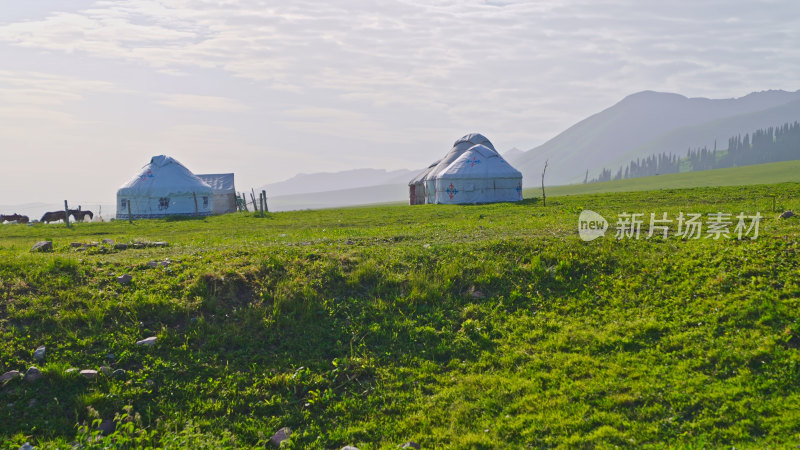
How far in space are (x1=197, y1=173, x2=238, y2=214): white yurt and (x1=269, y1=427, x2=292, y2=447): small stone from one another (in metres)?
50.3

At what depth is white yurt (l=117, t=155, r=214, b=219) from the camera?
157 feet

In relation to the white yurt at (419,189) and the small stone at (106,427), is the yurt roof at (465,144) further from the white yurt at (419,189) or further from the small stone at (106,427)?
the small stone at (106,427)

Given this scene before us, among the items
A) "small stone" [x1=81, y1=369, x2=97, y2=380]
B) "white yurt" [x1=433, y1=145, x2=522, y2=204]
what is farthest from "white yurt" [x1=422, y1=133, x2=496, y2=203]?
"small stone" [x1=81, y1=369, x2=97, y2=380]

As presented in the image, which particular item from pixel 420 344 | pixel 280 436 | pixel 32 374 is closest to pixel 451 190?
pixel 420 344

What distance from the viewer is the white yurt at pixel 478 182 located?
4716 centimetres

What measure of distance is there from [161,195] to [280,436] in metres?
45.5

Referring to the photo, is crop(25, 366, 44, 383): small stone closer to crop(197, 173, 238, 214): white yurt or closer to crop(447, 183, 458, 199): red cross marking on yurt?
crop(447, 183, 458, 199): red cross marking on yurt

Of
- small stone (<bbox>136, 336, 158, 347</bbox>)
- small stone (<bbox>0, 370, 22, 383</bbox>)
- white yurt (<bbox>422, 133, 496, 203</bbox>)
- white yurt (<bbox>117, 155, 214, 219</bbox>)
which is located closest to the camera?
small stone (<bbox>0, 370, 22, 383</bbox>)

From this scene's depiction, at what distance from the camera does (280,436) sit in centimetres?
734

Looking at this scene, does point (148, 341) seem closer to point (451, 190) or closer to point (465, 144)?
point (451, 190)

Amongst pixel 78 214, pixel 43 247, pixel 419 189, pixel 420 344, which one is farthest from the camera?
pixel 419 189

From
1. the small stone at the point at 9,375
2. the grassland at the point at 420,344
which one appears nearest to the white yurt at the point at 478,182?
the grassland at the point at 420,344

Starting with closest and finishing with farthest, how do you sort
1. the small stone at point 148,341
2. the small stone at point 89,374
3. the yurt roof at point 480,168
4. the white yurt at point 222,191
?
the small stone at point 89,374
the small stone at point 148,341
the yurt roof at point 480,168
the white yurt at point 222,191

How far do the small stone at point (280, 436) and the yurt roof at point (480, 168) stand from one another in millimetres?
40989
